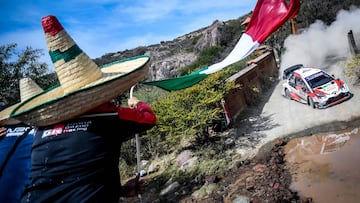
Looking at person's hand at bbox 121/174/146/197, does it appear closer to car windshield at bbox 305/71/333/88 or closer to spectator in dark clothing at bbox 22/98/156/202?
spectator in dark clothing at bbox 22/98/156/202

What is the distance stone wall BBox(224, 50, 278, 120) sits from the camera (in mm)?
12172

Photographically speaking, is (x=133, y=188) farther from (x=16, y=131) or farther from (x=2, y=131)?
(x=2, y=131)

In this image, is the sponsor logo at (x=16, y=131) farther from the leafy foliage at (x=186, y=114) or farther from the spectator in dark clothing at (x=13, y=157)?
the leafy foliage at (x=186, y=114)

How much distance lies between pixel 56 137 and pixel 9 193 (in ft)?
5.23

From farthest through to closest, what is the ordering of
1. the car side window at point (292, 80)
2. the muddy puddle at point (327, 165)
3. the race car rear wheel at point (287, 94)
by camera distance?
1. the race car rear wheel at point (287, 94)
2. the car side window at point (292, 80)
3. the muddy puddle at point (327, 165)

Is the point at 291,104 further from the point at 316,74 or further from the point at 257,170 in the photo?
the point at 257,170

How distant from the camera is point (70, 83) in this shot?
2.44 metres

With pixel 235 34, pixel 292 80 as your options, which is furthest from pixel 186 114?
pixel 235 34

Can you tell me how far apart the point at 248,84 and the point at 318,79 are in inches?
126

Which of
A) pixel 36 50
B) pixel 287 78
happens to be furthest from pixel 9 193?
pixel 287 78

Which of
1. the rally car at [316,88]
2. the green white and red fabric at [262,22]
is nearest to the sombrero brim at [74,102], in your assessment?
the green white and red fabric at [262,22]

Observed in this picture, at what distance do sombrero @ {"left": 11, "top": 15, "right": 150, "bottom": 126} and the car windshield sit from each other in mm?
10706

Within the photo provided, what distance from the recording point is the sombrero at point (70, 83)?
7.44 ft

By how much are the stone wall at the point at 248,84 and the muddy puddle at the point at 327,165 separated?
3186 mm
